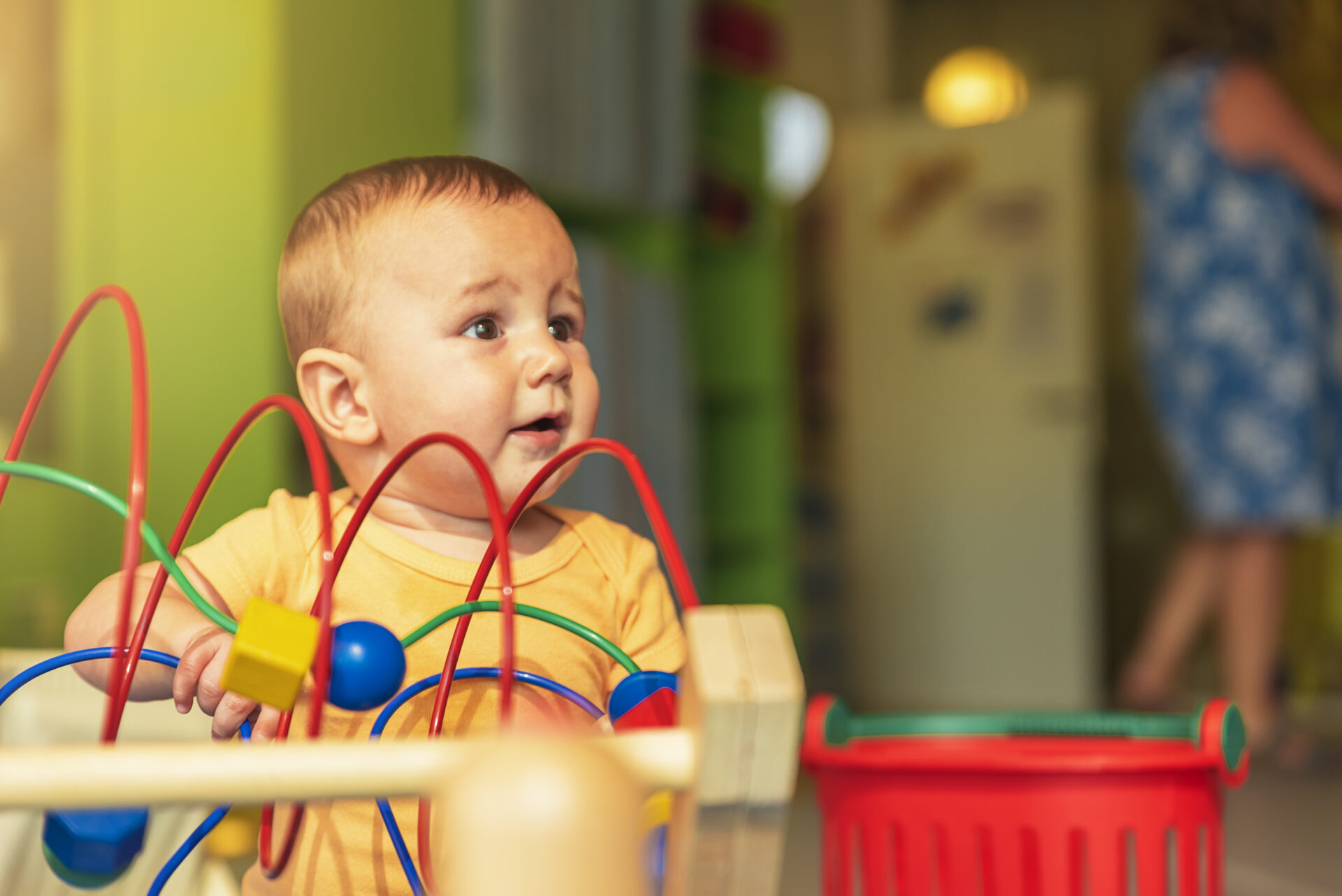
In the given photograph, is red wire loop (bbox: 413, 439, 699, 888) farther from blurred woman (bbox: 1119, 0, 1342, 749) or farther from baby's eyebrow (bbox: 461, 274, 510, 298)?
blurred woman (bbox: 1119, 0, 1342, 749)

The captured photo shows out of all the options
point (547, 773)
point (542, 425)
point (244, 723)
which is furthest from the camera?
point (542, 425)

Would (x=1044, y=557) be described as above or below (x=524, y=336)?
below

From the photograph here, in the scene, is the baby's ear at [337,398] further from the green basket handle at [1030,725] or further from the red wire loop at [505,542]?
the green basket handle at [1030,725]

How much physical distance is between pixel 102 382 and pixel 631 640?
97cm

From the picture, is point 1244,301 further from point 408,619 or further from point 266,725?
point 266,725

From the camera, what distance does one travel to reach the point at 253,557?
1.95 ft

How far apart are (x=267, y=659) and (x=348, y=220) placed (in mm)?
258

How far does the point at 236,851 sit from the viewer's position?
0.98 metres

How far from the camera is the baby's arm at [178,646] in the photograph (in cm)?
49

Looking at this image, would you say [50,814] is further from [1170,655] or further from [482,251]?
[1170,655]

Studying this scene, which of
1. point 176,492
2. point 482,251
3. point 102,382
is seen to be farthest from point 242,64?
point 482,251

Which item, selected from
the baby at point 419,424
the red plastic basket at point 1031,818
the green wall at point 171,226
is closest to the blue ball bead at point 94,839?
the baby at point 419,424

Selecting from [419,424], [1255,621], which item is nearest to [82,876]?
[419,424]

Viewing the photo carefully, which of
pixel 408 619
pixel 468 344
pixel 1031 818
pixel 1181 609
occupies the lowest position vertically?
pixel 1181 609
